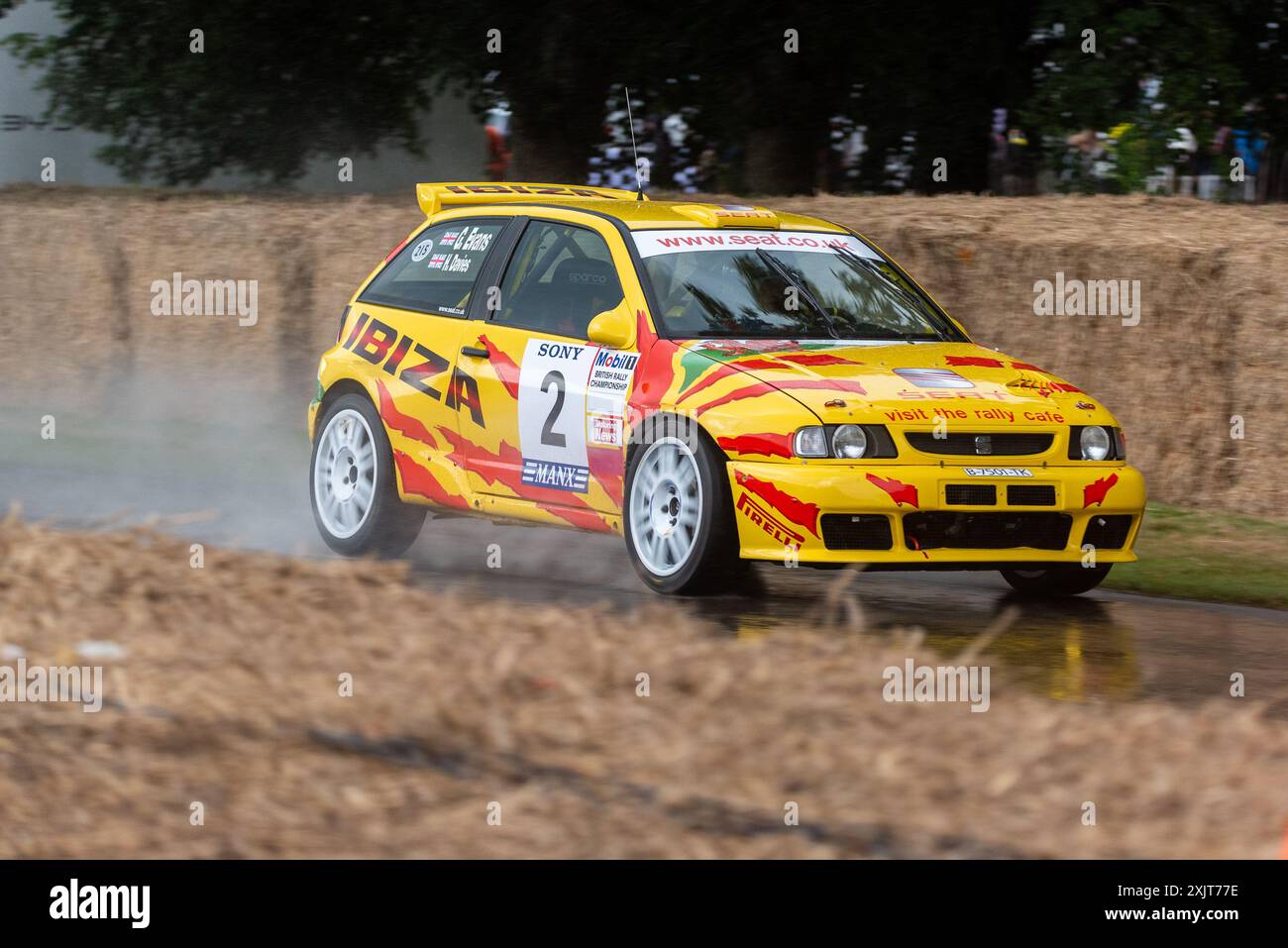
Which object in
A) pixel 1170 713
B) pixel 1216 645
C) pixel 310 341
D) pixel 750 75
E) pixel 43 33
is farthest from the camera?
pixel 43 33

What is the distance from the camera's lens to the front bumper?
8977 mm

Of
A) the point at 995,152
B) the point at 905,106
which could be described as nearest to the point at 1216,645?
the point at 905,106

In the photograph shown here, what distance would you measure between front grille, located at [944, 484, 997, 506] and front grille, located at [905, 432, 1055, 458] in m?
0.14

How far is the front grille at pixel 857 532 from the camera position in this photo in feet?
29.6

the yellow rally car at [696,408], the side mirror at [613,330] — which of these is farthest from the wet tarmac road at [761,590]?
the side mirror at [613,330]

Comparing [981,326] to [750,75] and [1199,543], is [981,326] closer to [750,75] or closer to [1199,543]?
[1199,543]

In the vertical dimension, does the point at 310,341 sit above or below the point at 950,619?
above

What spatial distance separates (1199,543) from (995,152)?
10.8m

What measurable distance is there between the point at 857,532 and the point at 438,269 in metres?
3.19

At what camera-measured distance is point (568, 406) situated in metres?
9.95

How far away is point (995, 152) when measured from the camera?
22.1 m

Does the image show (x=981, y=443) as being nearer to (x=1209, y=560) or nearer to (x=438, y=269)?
(x=1209, y=560)

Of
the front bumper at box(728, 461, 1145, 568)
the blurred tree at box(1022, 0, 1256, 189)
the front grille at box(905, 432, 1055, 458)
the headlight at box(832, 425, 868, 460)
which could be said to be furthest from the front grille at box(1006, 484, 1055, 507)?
the blurred tree at box(1022, 0, 1256, 189)

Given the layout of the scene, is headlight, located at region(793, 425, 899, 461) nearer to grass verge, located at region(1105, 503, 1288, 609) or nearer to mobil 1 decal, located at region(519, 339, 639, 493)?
mobil 1 decal, located at region(519, 339, 639, 493)
